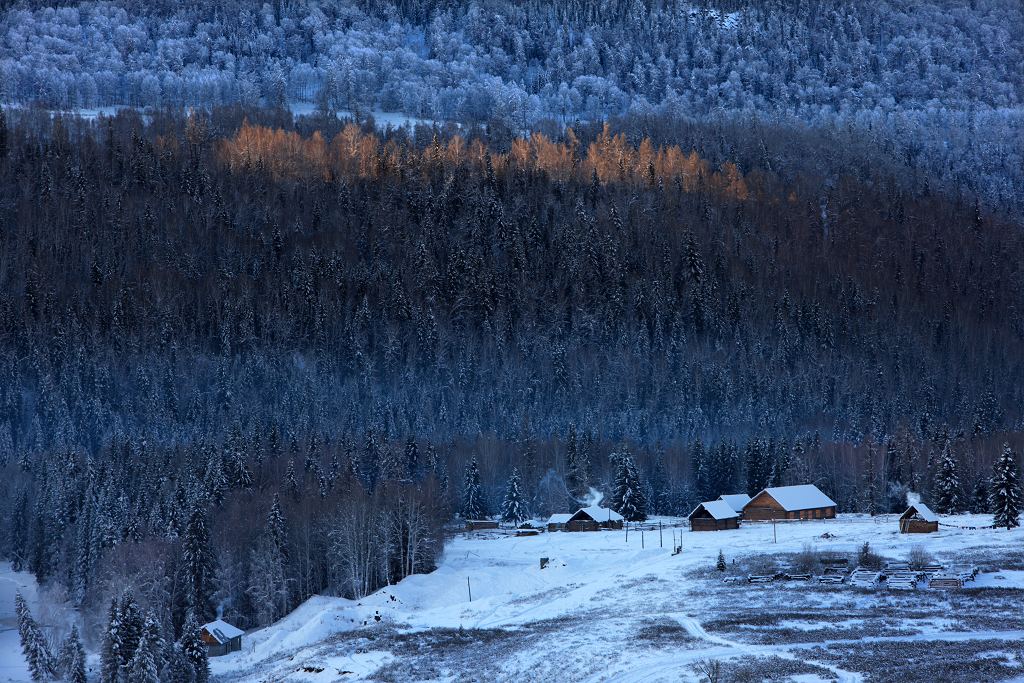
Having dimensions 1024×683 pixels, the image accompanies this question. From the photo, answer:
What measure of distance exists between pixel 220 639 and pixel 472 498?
47630 mm

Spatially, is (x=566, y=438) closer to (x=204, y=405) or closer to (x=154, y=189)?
(x=204, y=405)

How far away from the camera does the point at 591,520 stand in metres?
103

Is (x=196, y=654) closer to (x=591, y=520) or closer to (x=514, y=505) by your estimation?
(x=591, y=520)

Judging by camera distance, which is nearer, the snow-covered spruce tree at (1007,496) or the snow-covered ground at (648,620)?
the snow-covered ground at (648,620)

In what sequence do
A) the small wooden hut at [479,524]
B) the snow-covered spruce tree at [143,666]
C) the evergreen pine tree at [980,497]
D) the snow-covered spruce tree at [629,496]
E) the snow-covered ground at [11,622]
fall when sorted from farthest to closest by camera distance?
the snow-covered spruce tree at [629,496], the small wooden hut at [479,524], the evergreen pine tree at [980,497], the snow-covered ground at [11,622], the snow-covered spruce tree at [143,666]

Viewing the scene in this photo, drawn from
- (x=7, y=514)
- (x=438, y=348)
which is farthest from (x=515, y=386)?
(x=7, y=514)

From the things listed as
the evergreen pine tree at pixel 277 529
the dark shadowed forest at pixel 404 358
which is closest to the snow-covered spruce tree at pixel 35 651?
the dark shadowed forest at pixel 404 358

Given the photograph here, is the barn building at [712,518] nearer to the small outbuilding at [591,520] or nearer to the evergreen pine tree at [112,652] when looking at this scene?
the small outbuilding at [591,520]

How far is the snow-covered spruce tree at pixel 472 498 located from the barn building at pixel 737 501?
22.7 metres

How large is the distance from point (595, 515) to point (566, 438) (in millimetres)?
29035

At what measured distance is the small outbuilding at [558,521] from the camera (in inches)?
4092

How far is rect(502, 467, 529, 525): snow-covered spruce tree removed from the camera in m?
111

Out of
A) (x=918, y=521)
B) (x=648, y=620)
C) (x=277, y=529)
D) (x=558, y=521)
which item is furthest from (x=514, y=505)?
(x=648, y=620)

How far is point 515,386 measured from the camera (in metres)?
153
